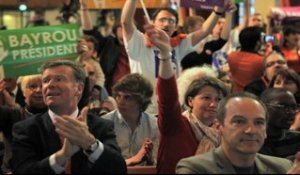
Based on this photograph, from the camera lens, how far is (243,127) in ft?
10.7

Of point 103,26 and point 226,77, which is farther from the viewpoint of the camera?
point 103,26

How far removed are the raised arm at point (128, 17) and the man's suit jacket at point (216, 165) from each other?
6.41 feet

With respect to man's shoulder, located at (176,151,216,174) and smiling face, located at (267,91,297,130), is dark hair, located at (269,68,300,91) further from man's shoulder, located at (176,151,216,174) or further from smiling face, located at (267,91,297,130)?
man's shoulder, located at (176,151,216,174)

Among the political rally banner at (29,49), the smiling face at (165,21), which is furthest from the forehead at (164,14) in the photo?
the political rally banner at (29,49)

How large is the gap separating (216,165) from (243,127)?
8.5 inches

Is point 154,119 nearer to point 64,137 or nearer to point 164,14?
point 164,14

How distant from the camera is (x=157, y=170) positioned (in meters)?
3.56

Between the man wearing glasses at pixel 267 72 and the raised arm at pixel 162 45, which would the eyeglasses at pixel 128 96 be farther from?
the man wearing glasses at pixel 267 72

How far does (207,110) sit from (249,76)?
2.44 m

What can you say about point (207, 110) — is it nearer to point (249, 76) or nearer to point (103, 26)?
point (249, 76)

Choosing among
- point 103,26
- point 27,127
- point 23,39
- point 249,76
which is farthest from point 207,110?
point 103,26

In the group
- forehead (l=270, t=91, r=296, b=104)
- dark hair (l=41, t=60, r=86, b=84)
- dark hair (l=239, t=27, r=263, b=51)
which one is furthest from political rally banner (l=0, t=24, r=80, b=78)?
dark hair (l=239, t=27, r=263, b=51)

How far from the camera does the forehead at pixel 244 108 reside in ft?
10.8

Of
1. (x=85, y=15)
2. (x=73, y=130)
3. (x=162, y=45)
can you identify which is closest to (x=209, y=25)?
(x=85, y=15)
